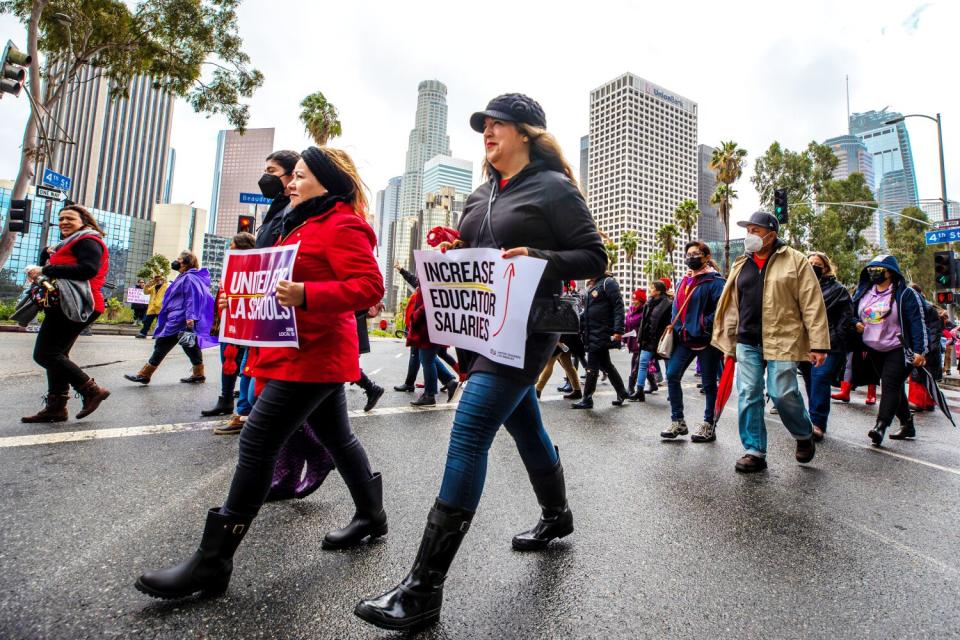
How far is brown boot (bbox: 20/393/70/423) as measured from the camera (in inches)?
176

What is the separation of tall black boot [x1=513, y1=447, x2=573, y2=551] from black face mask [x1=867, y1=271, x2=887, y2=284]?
17.2 ft

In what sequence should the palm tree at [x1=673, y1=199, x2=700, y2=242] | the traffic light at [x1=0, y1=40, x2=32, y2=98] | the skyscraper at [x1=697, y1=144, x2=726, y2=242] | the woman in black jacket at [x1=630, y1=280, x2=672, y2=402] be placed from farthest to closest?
1. the skyscraper at [x1=697, y1=144, x2=726, y2=242]
2. the palm tree at [x1=673, y1=199, x2=700, y2=242]
3. the traffic light at [x1=0, y1=40, x2=32, y2=98]
4. the woman in black jacket at [x1=630, y1=280, x2=672, y2=402]

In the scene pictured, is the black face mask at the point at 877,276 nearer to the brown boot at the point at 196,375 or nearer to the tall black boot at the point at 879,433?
the tall black boot at the point at 879,433

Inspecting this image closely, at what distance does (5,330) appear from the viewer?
54.9 feet

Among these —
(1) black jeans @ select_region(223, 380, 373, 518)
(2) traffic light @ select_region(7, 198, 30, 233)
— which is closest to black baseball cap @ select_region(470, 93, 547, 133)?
(1) black jeans @ select_region(223, 380, 373, 518)

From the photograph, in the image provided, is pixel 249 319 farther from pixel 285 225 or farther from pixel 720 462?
pixel 720 462

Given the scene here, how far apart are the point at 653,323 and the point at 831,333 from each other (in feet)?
7.27

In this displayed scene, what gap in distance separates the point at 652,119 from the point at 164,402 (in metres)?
165

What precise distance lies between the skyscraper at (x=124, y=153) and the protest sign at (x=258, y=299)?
11205 cm

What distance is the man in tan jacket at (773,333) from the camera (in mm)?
3893

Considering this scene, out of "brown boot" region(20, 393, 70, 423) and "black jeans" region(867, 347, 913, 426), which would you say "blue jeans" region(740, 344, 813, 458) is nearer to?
"black jeans" region(867, 347, 913, 426)

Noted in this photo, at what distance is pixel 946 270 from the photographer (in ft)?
49.6

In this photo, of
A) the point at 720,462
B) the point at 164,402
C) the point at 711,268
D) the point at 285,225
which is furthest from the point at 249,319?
the point at 711,268

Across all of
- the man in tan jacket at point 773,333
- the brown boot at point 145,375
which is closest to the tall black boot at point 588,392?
the man in tan jacket at point 773,333
